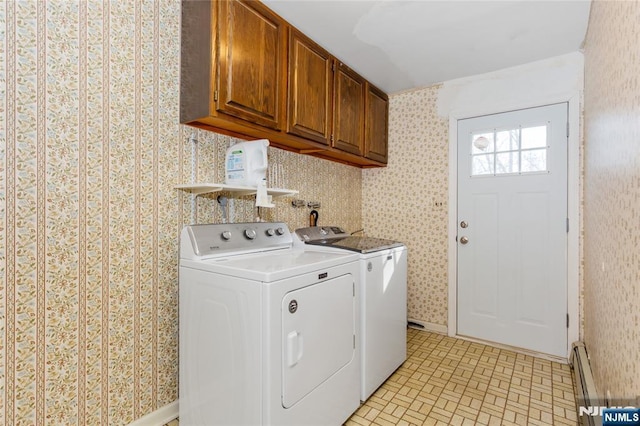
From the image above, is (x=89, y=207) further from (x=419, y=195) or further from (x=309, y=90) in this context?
(x=419, y=195)

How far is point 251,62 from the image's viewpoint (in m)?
1.77

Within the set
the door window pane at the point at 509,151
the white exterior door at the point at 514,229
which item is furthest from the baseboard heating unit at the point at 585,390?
the door window pane at the point at 509,151

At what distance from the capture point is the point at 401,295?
2.35 meters

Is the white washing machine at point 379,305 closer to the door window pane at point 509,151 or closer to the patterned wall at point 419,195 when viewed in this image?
the patterned wall at point 419,195

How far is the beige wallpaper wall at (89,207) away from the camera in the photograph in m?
1.22

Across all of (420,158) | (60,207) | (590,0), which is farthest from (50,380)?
(590,0)

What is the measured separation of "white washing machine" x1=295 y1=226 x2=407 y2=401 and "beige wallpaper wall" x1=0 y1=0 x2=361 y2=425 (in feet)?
3.16

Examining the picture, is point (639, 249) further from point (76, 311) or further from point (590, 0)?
point (76, 311)

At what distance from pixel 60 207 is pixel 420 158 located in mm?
2743

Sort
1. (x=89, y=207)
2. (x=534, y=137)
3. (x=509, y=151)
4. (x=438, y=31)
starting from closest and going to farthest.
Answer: (x=89, y=207) < (x=438, y=31) < (x=534, y=137) < (x=509, y=151)

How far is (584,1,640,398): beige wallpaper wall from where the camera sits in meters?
1.00

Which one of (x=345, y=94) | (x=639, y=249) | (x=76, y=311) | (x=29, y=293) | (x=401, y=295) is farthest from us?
(x=345, y=94)

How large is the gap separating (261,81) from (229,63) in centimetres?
23

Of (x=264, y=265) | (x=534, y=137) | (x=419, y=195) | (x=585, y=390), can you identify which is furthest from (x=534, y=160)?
(x=264, y=265)
